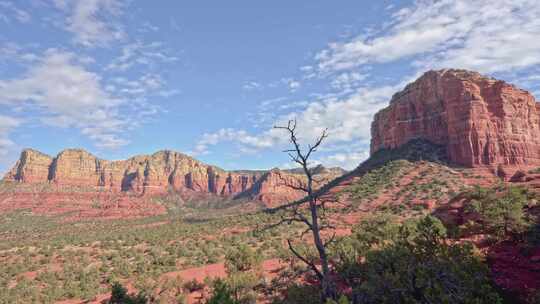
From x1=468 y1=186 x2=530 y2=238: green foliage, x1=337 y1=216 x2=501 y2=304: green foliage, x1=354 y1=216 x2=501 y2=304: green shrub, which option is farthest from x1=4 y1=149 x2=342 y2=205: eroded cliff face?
x1=354 y1=216 x2=501 y2=304: green shrub

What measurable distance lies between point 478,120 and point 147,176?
504 feet

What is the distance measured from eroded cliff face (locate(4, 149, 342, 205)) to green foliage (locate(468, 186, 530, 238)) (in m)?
116

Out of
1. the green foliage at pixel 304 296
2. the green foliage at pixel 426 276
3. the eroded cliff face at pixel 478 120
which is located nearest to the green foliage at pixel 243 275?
the green foliage at pixel 304 296

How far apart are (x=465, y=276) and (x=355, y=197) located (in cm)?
4884

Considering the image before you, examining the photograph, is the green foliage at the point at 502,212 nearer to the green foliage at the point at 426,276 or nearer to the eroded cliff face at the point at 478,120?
the green foliage at the point at 426,276

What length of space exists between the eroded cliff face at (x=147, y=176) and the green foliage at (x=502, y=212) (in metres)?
116

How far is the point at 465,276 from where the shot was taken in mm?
9977

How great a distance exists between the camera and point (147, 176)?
17038cm

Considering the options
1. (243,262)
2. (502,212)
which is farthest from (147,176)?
(502,212)

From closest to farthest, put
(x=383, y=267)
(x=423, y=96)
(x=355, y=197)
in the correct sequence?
(x=383, y=267) → (x=355, y=197) → (x=423, y=96)

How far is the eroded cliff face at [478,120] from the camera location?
6253 cm

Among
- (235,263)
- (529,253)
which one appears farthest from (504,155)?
(235,263)

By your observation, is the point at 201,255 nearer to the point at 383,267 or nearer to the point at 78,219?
the point at 383,267

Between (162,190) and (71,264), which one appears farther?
(162,190)
